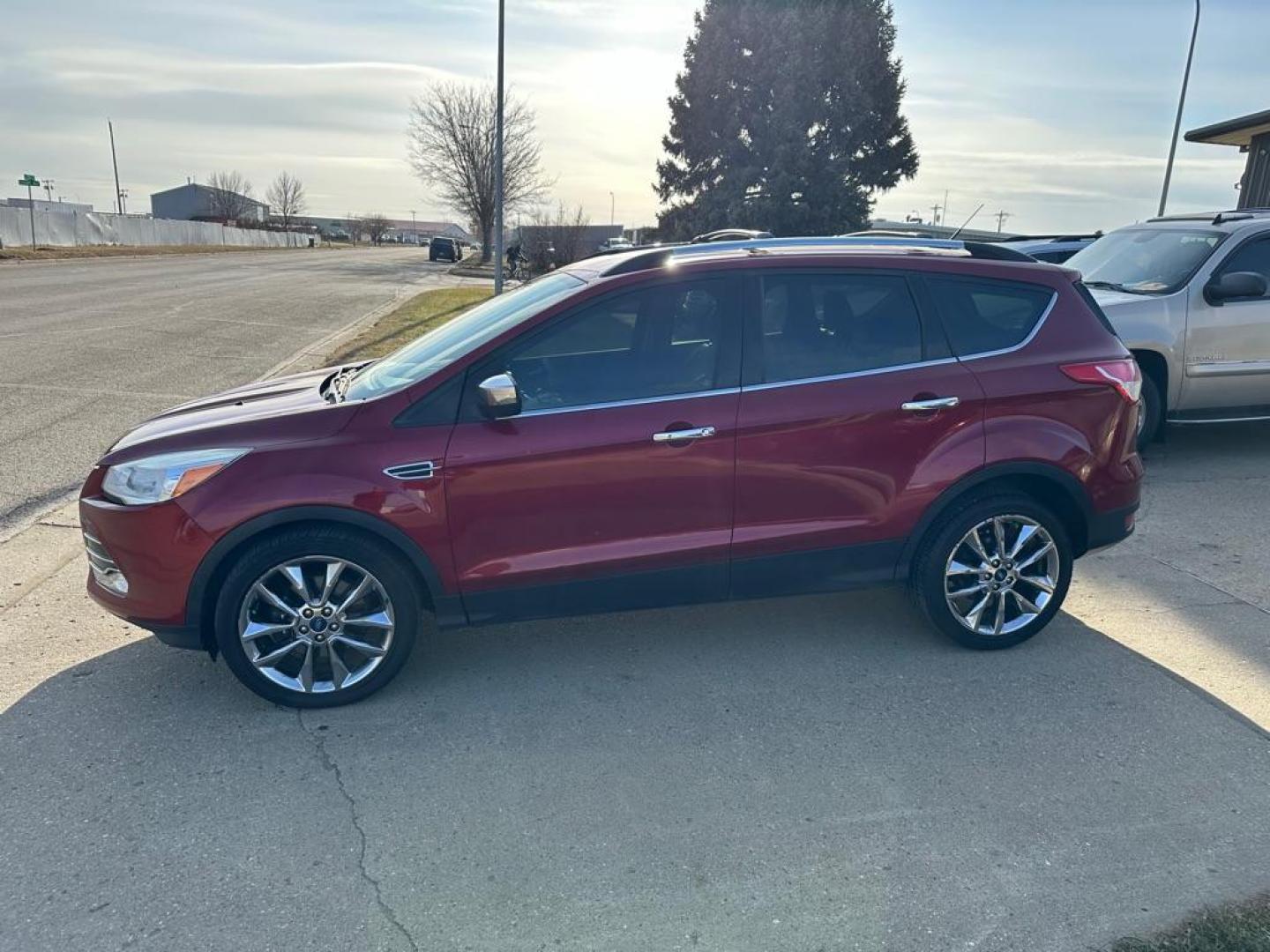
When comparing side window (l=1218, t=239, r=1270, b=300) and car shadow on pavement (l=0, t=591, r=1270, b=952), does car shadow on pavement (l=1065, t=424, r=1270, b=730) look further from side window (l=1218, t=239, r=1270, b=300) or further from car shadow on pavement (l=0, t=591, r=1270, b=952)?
side window (l=1218, t=239, r=1270, b=300)

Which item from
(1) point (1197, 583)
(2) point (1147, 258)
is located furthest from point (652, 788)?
(2) point (1147, 258)

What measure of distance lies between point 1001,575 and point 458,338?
8.95 ft

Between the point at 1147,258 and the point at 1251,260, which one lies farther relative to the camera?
the point at 1147,258

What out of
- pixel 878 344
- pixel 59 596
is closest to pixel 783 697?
pixel 878 344

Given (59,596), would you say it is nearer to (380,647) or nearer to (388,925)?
(380,647)

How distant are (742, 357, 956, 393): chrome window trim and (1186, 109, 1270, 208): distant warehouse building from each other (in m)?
16.1

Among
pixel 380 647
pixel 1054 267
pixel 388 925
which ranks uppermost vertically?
pixel 1054 267

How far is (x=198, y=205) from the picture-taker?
353ft

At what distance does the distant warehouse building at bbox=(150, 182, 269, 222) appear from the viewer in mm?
95562

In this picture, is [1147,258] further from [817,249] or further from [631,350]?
[631,350]

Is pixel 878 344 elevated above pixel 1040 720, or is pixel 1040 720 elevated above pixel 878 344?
pixel 878 344

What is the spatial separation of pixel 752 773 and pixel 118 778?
7.25 ft

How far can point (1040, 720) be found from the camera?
137 inches

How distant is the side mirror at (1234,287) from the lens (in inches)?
267
